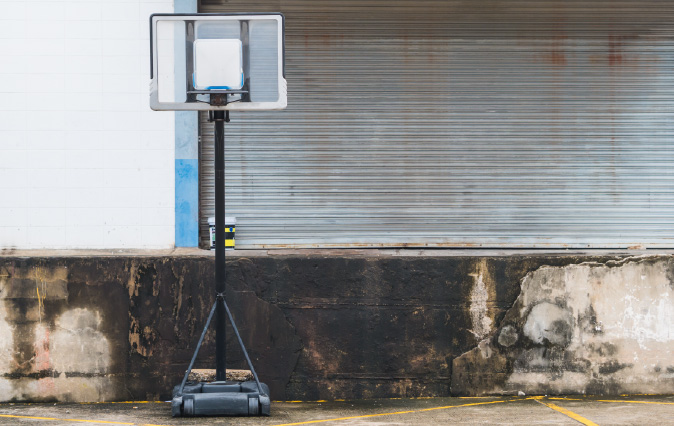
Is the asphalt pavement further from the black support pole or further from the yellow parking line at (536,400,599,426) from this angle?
the black support pole

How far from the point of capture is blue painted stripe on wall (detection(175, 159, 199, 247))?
7238 mm

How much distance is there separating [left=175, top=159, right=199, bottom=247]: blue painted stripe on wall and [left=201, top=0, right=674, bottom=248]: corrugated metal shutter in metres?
0.23

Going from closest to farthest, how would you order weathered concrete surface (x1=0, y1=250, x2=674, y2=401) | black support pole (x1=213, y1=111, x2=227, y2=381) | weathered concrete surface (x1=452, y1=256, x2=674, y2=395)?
black support pole (x1=213, y1=111, x2=227, y2=381) < weathered concrete surface (x1=0, y1=250, x2=674, y2=401) < weathered concrete surface (x1=452, y1=256, x2=674, y2=395)

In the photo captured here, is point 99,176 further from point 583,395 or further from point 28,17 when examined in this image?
point 583,395

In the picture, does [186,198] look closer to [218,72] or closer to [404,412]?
[218,72]

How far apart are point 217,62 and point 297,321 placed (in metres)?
2.60

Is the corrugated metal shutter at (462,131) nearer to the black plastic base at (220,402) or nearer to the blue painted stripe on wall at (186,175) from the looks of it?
the blue painted stripe on wall at (186,175)

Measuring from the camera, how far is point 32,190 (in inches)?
282

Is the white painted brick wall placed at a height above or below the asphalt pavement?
above

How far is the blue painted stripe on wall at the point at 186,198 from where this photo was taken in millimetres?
7238

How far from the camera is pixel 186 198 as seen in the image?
23.8ft

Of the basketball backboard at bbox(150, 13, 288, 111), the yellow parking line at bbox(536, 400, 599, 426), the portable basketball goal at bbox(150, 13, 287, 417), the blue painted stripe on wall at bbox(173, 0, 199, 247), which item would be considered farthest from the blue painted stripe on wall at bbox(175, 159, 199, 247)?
the yellow parking line at bbox(536, 400, 599, 426)

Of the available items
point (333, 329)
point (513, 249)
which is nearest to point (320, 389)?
point (333, 329)

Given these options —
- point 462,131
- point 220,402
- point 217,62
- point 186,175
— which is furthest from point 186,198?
point 462,131
